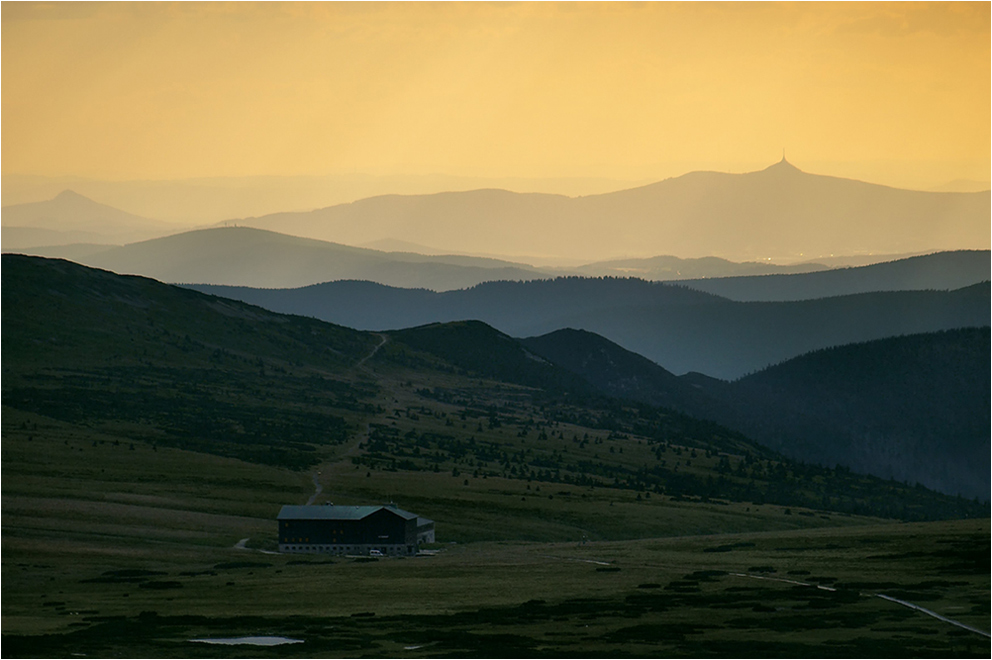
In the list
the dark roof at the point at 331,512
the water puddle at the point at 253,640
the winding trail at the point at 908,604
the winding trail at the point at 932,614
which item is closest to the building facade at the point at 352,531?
the dark roof at the point at 331,512

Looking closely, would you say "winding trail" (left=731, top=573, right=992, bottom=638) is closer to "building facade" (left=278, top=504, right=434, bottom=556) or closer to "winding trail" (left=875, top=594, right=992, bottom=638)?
"winding trail" (left=875, top=594, right=992, bottom=638)

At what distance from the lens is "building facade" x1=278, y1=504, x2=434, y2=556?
16075cm

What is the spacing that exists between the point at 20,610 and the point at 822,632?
59.7 m

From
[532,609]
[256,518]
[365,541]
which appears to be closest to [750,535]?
[365,541]

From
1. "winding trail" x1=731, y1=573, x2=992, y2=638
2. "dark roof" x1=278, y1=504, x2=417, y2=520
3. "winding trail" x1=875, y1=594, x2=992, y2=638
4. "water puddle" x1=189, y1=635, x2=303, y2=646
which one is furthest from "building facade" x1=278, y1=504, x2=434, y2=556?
"winding trail" x1=875, y1=594, x2=992, y2=638

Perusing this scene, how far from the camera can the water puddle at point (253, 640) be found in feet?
306

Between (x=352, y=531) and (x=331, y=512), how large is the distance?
3.95 meters

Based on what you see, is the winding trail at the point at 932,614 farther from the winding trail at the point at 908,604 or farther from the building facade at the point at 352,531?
the building facade at the point at 352,531

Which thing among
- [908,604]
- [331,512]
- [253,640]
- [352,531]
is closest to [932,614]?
[908,604]

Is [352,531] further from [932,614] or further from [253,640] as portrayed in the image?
[932,614]

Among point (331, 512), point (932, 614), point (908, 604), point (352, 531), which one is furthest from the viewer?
point (331, 512)

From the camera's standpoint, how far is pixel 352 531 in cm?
16238

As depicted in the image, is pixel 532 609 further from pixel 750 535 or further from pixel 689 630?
pixel 750 535

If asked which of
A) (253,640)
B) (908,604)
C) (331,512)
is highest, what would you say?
(331,512)
